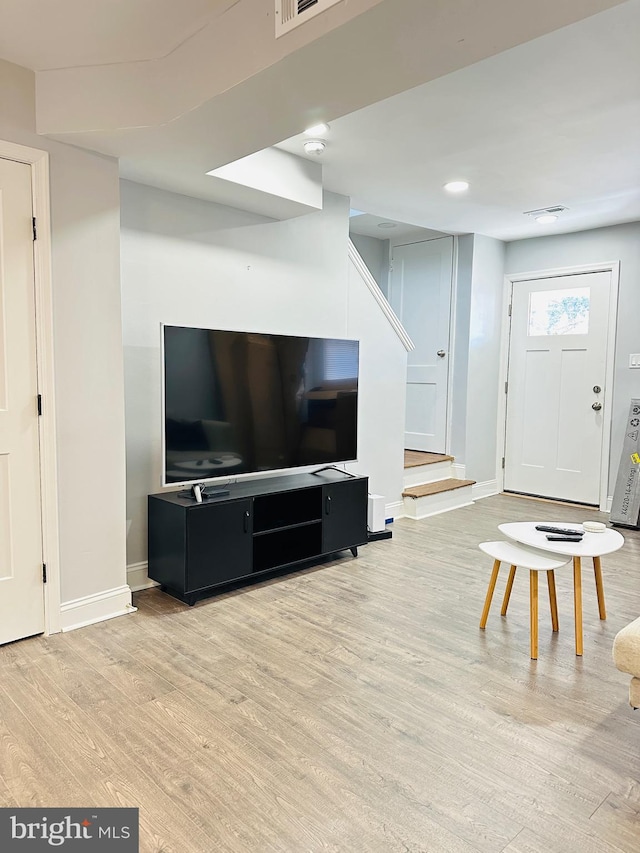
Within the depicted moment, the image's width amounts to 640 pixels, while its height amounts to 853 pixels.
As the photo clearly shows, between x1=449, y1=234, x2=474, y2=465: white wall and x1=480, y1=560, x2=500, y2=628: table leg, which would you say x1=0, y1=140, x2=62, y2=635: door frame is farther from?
x1=449, y1=234, x2=474, y2=465: white wall

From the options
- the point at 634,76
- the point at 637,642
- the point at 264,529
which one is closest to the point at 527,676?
the point at 637,642

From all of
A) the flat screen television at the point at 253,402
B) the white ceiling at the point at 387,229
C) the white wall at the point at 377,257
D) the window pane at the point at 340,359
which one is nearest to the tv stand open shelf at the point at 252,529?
the flat screen television at the point at 253,402

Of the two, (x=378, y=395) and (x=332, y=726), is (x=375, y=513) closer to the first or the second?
(x=378, y=395)

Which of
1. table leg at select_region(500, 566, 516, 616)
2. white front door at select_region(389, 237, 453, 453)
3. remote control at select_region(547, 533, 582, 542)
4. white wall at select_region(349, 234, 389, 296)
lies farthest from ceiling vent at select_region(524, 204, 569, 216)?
table leg at select_region(500, 566, 516, 616)

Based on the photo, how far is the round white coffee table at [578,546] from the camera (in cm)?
254

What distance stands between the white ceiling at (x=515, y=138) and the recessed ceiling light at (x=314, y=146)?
0.15 feet

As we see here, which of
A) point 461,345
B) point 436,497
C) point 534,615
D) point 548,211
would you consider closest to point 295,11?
point 534,615

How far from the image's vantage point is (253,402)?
3.36 metres

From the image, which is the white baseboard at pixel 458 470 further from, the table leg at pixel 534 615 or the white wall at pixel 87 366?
the white wall at pixel 87 366

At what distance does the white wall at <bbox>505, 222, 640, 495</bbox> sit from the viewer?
5090 mm

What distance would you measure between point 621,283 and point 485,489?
2264 mm

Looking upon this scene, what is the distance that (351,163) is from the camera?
11.9 ft

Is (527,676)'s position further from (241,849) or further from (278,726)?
(241,849)

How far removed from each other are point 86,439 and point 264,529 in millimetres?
1106
